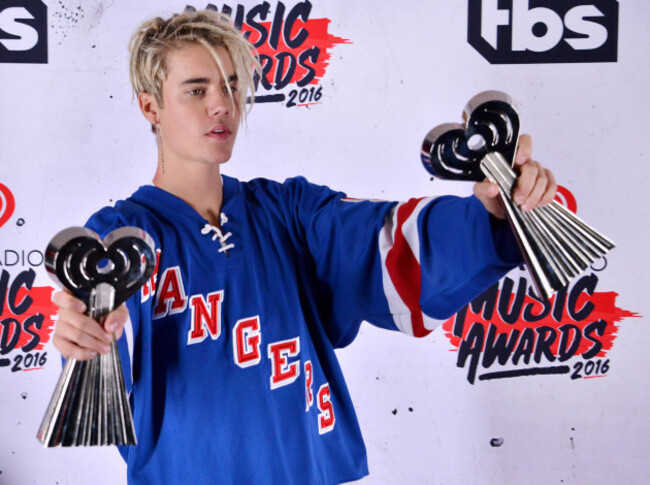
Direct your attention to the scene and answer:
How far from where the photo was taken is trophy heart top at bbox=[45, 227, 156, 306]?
705 mm

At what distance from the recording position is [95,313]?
0.71 metres

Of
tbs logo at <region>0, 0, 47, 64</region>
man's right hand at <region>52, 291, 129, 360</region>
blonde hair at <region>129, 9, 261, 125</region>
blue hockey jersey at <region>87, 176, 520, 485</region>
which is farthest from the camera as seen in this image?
tbs logo at <region>0, 0, 47, 64</region>

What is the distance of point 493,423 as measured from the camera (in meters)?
1.59

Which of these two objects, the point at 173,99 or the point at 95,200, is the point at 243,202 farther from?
the point at 95,200

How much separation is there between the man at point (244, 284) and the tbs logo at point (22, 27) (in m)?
0.60

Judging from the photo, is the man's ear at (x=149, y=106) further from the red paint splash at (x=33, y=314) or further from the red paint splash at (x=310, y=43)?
the red paint splash at (x=33, y=314)

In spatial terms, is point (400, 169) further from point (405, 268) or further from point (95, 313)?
point (95, 313)

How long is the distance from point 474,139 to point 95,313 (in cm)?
43

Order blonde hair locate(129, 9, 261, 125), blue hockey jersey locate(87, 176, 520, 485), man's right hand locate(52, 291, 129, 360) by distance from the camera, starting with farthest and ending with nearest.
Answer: blonde hair locate(129, 9, 261, 125) < blue hockey jersey locate(87, 176, 520, 485) < man's right hand locate(52, 291, 129, 360)

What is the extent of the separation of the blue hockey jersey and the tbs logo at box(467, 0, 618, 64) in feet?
2.55

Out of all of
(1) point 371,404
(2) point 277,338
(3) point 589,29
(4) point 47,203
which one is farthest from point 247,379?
(3) point 589,29

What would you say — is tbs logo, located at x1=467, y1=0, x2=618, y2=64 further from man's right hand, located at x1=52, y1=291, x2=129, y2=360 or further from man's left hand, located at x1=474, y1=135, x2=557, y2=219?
man's right hand, located at x1=52, y1=291, x2=129, y2=360

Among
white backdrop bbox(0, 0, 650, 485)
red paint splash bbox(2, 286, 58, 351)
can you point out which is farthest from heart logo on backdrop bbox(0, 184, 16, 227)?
red paint splash bbox(2, 286, 58, 351)

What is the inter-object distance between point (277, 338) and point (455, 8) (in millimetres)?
940
